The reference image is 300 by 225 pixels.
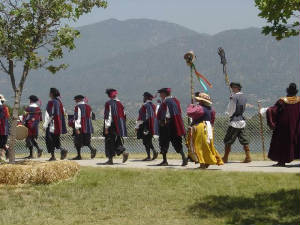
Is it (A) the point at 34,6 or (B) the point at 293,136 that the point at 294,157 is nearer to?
(B) the point at 293,136

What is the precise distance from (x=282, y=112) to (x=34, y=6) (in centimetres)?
588

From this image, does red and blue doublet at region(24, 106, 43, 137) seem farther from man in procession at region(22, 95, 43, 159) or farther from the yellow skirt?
the yellow skirt

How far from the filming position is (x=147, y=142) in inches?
727

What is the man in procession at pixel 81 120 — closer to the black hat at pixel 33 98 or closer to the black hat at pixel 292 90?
the black hat at pixel 33 98

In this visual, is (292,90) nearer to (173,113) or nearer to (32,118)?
(173,113)

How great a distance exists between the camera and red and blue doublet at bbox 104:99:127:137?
16.6m

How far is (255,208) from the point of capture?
1103 cm

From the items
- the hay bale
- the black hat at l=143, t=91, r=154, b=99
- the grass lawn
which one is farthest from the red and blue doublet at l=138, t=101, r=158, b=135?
the hay bale

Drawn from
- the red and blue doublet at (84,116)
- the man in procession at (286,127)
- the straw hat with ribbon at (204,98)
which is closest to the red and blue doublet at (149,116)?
the red and blue doublet at (84,116)

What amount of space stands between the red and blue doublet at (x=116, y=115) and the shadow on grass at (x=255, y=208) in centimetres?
522

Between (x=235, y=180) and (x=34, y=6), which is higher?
(x=34, y=6)

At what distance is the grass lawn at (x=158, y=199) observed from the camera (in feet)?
35.2

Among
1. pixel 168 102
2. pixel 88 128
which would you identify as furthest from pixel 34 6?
pixel 88 128

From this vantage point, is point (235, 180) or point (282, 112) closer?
point (235, 180)
